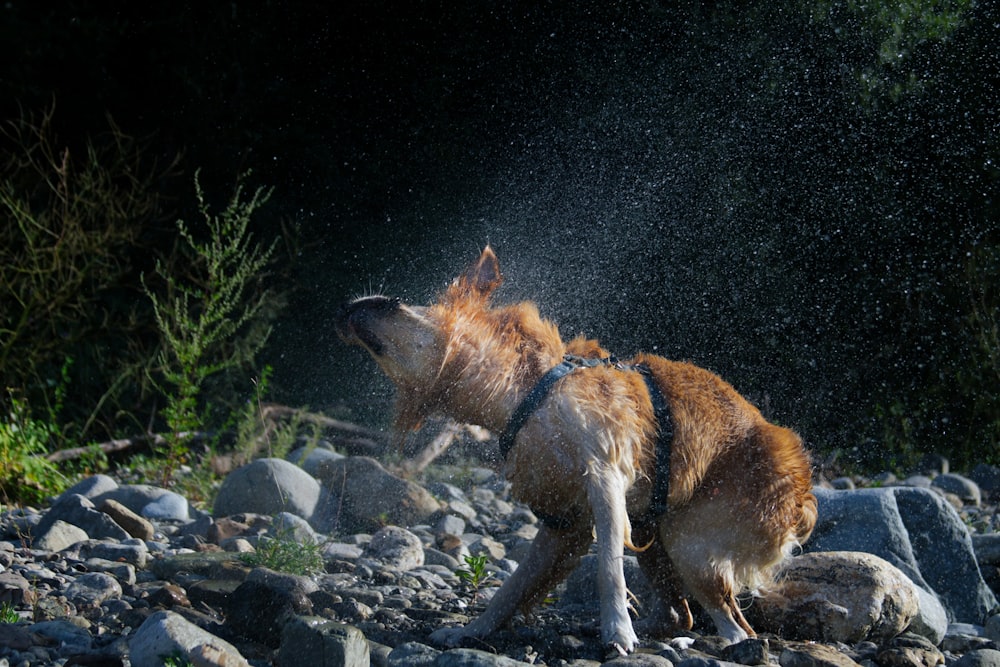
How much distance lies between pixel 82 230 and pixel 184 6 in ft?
9.26

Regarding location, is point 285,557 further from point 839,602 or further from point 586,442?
point 839,602

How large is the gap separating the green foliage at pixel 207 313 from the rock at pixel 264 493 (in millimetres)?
885

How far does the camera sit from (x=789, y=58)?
348 inches

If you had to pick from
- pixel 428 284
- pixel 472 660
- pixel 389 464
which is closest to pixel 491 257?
pixel 472 660

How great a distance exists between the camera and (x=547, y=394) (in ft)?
12.5

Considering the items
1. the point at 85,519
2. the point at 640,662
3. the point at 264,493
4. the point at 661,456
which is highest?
the point at 661,456

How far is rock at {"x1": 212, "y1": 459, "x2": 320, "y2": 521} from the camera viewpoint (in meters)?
6.36

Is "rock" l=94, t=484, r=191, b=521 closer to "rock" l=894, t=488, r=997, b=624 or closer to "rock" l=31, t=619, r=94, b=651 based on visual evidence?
"rock" l=31, t=619, r=94, b=651

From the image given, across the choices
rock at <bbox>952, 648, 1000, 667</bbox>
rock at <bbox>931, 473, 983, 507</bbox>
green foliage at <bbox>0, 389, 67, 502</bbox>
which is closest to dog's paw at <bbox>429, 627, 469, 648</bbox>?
rock at <bbox>952, 648, 1000, 667</bbox>

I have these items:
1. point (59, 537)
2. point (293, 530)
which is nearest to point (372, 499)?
point (293, 530)

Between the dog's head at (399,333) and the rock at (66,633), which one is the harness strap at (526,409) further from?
the rock at (66,633)

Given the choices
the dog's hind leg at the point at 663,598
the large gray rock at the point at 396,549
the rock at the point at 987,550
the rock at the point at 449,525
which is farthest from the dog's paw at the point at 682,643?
the rock at the point at 987,550

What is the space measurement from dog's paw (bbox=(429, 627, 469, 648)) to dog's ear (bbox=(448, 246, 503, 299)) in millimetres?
1324

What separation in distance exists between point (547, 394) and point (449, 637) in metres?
1.04
